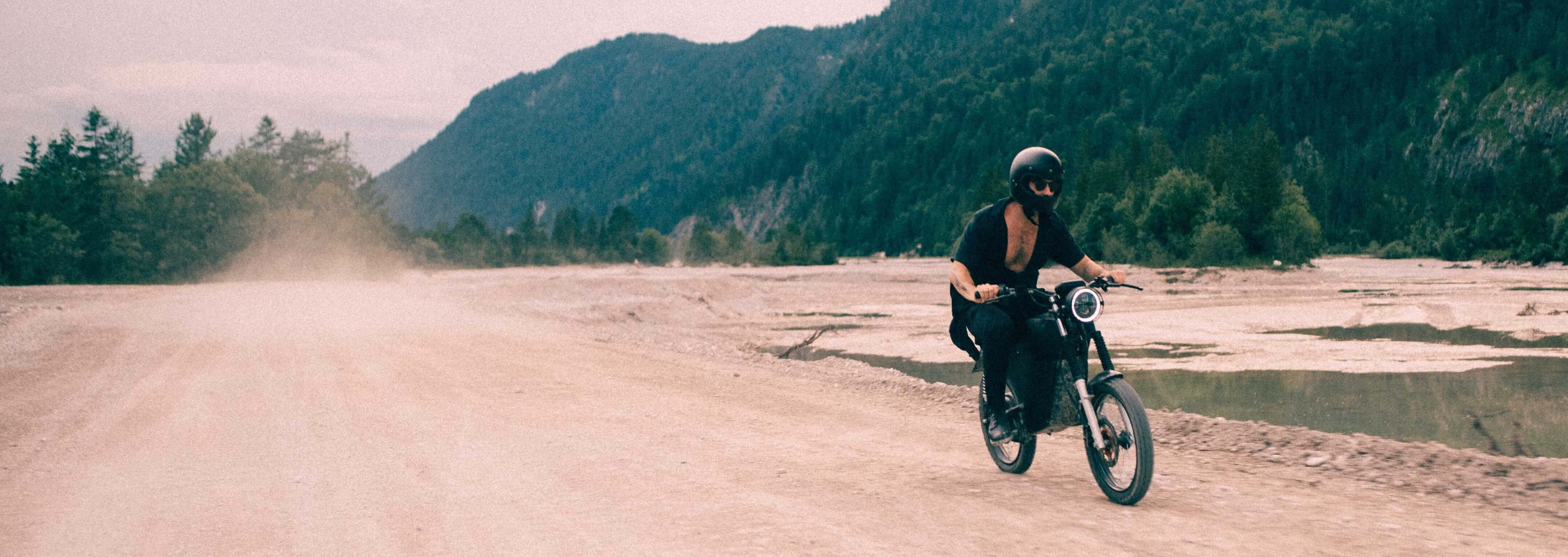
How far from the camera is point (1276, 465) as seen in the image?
8.27 metres

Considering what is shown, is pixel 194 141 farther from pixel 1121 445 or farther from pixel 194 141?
pixel 1121 445

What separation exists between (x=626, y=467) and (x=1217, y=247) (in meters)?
74.3

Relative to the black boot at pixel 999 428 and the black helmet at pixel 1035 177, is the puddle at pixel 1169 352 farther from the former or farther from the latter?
the black helmet at pixel 1035 177

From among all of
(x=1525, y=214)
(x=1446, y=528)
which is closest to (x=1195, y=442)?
(x=1446, y=528)

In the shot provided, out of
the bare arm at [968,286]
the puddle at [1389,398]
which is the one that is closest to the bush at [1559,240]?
the puddle at [1389,398]

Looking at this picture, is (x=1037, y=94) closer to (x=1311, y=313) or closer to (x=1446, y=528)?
(x=1311, y=313)

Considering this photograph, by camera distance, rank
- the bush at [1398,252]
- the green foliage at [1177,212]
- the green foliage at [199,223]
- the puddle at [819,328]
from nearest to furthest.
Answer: the puddle at [819,328], the green foliage at [199,223], the green foliage at [1177,212], the bush at [1398,252]

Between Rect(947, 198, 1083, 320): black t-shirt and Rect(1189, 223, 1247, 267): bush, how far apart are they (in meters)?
72.8

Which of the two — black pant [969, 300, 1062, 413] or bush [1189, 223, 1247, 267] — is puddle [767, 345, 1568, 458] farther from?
bush [1189, 223, 1247, 267]

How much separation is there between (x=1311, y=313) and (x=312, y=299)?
124ft

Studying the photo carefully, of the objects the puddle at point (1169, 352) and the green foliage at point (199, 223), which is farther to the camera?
the green foliage at point (199, 223)

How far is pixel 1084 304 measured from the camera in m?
6.27

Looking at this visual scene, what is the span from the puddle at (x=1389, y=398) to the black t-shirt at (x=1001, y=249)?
6.59 m

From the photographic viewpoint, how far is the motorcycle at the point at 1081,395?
609cm
